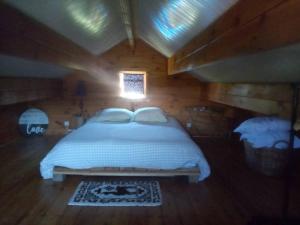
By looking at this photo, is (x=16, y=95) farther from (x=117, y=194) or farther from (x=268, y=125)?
(x=268, y=125)

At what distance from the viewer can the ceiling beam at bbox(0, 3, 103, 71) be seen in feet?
5.13

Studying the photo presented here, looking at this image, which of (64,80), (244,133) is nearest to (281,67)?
(244,133)

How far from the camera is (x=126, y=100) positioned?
5.16m

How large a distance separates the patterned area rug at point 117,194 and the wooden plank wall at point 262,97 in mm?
1400

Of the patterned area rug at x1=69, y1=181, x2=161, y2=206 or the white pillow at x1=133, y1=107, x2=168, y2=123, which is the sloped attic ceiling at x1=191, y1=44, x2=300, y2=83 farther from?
the white pillow at x1=133, y1=107, x2=168, y2=123

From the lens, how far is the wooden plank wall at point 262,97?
2.18 metres

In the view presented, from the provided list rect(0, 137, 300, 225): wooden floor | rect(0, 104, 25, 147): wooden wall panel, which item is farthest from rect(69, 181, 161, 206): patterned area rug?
rect(0, 104, 25, 147): wooden wall panel

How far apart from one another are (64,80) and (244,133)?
3612 mm

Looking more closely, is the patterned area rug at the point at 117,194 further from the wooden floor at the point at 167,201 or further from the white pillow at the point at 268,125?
the white pillow at the point at 268,125

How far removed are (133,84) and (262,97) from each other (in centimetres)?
311

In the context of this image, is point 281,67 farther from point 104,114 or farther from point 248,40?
point 104,114

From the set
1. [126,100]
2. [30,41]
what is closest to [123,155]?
[30,41]

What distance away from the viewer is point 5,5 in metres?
1.51

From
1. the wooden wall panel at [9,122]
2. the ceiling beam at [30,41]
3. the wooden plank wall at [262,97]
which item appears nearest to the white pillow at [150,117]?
the wooden plank wall at [262,97]
